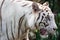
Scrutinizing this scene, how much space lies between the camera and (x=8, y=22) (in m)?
4.93

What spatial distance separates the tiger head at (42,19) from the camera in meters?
4.87

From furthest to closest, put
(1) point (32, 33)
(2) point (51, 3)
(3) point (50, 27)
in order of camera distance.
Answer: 1. (2) point (51, 3)
2. (1) point (32, 33)
3. (3) point (50, 27)

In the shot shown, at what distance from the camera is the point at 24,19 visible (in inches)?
195

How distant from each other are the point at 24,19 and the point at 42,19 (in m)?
0.23

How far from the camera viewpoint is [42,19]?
16.2 ft

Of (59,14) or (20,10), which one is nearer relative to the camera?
(20,10)

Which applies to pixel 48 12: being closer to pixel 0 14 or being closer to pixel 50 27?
pixel 50 27

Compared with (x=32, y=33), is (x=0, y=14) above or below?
above

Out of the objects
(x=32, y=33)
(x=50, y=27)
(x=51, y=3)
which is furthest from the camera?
(x=51, y=3)

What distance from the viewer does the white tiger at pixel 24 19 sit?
488 cm

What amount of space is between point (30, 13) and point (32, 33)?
1.33 metres

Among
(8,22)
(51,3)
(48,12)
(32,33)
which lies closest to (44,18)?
(48,12)

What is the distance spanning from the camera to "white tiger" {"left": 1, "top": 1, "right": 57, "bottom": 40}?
488 cm

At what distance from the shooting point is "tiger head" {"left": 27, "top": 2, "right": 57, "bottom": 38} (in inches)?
192
